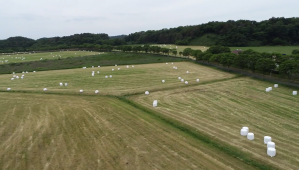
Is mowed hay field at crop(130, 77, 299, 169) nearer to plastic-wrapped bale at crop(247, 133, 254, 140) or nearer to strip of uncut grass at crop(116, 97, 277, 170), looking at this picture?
plastic-wrapped bale at crop(247, 133, 254, 140)

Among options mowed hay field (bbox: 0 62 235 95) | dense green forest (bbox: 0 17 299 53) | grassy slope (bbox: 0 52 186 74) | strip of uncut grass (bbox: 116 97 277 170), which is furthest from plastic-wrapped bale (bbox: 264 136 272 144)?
dense green forest (bbox: 0 17 299 53)

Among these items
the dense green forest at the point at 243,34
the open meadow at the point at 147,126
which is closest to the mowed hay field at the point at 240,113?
the open meadow at the point at 147,126

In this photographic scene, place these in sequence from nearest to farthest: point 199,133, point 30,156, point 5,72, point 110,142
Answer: point 30,156
point 110,142
point 199,133
point 5,72

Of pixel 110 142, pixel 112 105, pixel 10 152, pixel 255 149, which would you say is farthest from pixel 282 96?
pixel 10 152

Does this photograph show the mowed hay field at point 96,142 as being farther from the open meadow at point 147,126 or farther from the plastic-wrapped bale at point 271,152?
the plastic-wrapped bale at point 271,152

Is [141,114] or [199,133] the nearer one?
[199,133]

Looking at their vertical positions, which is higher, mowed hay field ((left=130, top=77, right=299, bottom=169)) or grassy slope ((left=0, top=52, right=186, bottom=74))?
grassy slope ((left=0, top=52, right=186, bottom=74))

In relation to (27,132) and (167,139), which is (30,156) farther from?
(167,139)

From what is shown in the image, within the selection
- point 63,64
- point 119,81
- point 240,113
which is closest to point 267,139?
point 240,113
